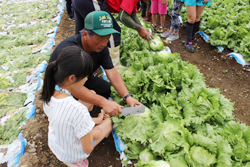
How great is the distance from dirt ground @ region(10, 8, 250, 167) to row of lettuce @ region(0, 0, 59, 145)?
36cm

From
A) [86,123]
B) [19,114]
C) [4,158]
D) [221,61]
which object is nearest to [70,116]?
[86,123]

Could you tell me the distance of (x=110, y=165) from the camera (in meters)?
2.72

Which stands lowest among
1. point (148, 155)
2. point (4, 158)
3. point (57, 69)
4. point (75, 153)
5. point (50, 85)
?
point (4, 158)

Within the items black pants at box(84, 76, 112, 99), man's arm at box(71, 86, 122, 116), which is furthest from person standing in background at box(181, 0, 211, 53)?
man's arm at box(71, 86, 122, 116)

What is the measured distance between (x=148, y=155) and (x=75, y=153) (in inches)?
40.5

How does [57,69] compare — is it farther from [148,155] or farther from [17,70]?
[17,70]

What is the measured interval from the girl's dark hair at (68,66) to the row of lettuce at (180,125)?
4.64 ft

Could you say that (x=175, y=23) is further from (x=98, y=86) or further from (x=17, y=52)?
(x=17, y=52)

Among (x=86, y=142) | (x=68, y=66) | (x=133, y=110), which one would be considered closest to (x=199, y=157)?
(x=133, y=110)

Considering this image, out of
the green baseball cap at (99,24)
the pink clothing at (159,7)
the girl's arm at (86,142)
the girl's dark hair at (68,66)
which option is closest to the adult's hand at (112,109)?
the girl's arm at (86,142)

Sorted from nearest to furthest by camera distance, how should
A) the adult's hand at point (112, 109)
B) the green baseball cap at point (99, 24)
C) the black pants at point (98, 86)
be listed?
the green baseball cap at point (99, 24) < the adult's hand at point (112, 109) < the black pants at point (98, 86)

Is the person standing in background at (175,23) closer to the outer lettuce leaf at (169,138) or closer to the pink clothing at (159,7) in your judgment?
the pink clothing at (159,7)

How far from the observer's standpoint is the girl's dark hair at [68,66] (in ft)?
5.21

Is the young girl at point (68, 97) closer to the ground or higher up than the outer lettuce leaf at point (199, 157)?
higher up
